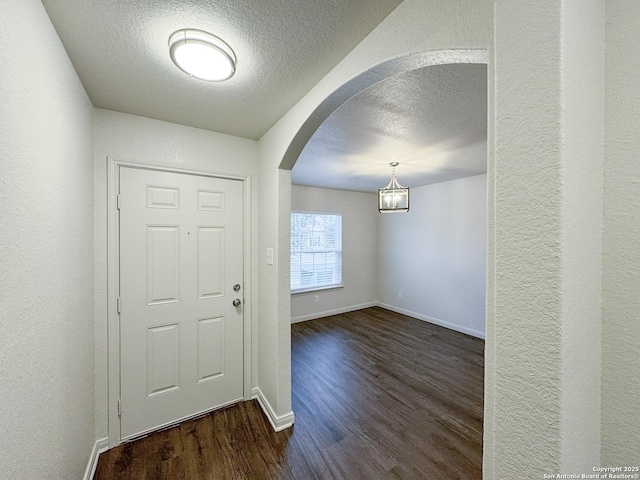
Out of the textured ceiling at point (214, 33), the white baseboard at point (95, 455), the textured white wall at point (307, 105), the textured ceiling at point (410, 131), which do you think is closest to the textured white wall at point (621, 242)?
the textured white wall at point (307, 105)

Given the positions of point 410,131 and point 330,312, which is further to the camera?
point 330,312

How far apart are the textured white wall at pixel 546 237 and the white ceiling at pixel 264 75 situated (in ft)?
2.22

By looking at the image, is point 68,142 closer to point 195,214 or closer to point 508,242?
point 195,214

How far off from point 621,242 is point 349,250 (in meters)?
4.52

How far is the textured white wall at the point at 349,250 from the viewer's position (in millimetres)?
4582

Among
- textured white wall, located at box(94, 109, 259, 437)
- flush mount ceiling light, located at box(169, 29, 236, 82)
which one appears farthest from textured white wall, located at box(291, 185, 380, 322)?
flush mount ceiling light, located at box(169, 29, 236, 82)

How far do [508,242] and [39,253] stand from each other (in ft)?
4.99

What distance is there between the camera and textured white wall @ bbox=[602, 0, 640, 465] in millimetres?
587

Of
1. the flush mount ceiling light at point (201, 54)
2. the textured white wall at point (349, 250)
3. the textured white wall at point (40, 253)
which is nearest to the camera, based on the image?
the textured white wall at point (40, 253)

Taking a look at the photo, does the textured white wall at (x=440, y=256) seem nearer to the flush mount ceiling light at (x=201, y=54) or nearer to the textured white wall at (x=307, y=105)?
the textured white wall at (x=307, y=105)

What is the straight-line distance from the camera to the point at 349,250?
16.8 ft

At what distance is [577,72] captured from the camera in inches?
21.6

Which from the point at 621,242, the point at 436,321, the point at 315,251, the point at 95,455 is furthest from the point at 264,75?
the point at 436,321

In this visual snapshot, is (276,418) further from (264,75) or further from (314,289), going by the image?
(314,289)
